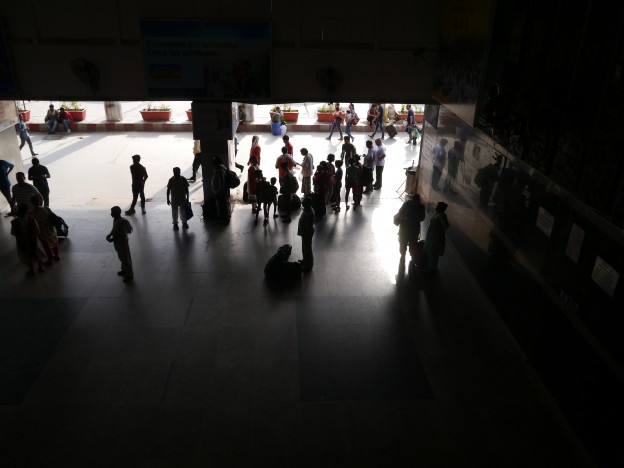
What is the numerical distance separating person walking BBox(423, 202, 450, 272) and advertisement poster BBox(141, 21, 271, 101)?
4.01m

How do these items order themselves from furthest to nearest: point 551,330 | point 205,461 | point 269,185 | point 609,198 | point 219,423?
point 269,185 → point 551,330 → point 219,423 → point 205,461 → point 609,198

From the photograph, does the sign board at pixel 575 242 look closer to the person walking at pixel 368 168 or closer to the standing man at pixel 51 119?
the person walking at pixel 368 168

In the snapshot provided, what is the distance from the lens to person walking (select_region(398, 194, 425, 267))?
8453 millimetres

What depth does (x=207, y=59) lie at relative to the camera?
9.38 metres

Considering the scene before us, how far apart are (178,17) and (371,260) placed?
18.1 feet

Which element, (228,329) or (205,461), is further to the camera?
(228,329)

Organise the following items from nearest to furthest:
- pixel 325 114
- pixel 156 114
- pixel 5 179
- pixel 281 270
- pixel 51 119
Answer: pixel 281 270 → pixel 5 179 → pixel 51 119 → pixel 156 114 → pixel 325 114

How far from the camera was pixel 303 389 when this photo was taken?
19.6 feet

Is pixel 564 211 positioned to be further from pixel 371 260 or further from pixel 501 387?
pixel 371 260

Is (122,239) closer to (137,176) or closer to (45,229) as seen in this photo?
(45,229)

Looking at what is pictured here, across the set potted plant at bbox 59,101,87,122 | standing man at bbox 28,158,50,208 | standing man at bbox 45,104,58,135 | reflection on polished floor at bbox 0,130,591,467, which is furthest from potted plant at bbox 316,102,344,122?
standing man at bbox 28,158,50,208

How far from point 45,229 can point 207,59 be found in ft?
13.4

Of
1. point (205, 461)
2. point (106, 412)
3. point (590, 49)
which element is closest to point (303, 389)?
point (205, 461)

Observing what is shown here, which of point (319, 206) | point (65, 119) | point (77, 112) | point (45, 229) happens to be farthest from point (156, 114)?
point (45, 229)
